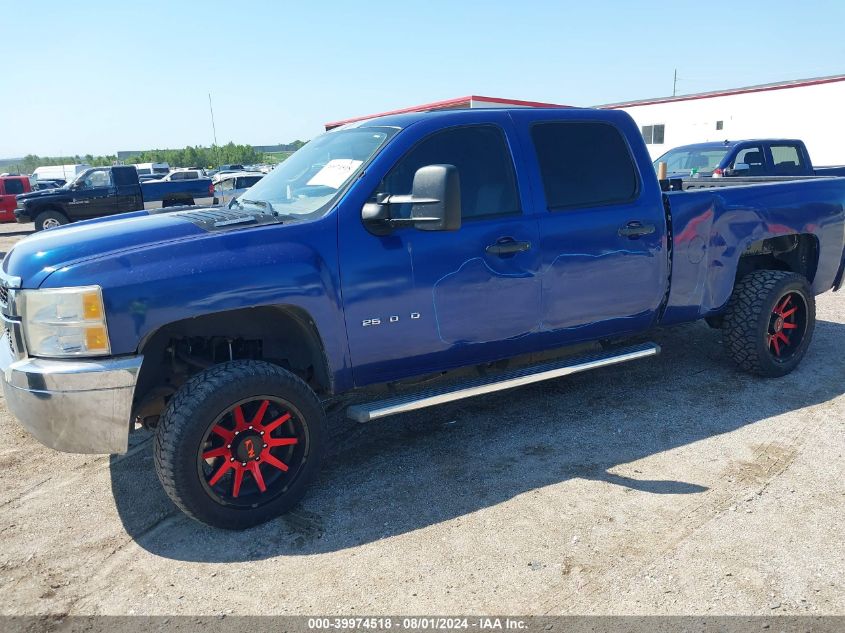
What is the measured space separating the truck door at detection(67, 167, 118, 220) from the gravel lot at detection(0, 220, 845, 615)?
13952 mm

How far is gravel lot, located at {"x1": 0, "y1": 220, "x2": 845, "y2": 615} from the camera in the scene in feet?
9.25

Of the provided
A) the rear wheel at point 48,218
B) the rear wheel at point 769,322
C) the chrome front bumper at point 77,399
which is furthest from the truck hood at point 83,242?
the rear wheel at point 48,218

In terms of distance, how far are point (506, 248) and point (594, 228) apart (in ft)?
2.28

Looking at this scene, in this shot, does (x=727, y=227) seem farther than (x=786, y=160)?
A: No

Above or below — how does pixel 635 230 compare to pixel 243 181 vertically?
below

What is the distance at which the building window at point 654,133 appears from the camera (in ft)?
73.9

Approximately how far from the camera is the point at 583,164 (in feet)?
14.1

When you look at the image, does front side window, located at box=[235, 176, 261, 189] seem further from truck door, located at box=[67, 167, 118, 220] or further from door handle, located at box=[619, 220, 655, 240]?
door handle, located at box=[619, 220, 655, 240]

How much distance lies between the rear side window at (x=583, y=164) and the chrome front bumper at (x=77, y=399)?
2.54 meters

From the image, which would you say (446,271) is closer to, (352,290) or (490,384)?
(352,290)

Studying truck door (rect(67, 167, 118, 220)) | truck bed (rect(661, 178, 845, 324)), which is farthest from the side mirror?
truck door (rect(67, 167, 118, 220))

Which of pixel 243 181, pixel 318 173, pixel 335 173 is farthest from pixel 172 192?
pixel 335 173

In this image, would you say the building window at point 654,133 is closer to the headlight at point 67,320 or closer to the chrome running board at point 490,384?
the chrome running board at point 490,384

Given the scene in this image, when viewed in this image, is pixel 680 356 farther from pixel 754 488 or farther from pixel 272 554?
pixel 272 554
